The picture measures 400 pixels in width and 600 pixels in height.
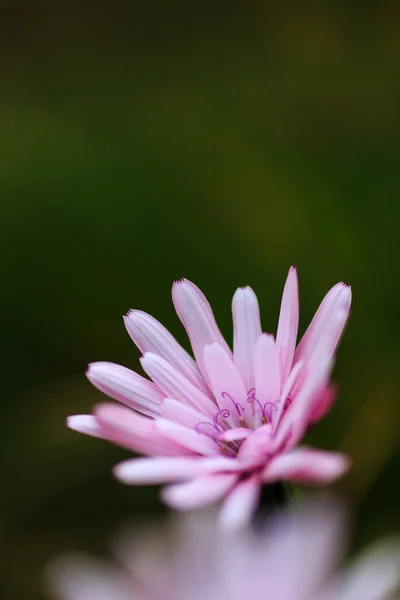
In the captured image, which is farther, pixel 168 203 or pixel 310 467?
pixel 168 203

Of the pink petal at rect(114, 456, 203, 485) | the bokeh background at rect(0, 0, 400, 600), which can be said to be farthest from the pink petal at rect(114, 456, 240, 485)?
the bokeh background at rect(0, 0, 400, 600)

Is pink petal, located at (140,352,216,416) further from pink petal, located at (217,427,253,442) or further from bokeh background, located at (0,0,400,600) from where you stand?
bokeh background, located at (0,0,400,600)

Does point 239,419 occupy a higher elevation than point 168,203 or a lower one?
lower

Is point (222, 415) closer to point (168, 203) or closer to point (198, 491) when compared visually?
point (198, 491)

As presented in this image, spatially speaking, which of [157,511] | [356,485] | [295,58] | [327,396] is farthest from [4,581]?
[295,58]

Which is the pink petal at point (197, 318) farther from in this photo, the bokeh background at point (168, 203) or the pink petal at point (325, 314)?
the bokeh background at point (168, 203)

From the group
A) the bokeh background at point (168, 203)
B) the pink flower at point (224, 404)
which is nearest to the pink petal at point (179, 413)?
the pink flower at point (224, 404)

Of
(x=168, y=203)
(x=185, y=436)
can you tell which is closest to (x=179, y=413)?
(x=185, y=436)
